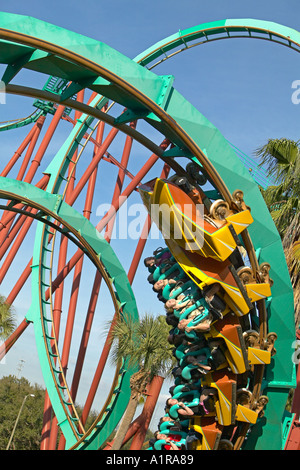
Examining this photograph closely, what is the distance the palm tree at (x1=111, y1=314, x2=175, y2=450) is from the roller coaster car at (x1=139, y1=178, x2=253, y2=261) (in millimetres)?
3430

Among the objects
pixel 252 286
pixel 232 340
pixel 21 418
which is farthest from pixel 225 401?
pixel 21 418

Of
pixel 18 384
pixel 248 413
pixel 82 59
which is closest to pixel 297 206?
pixel 248 413

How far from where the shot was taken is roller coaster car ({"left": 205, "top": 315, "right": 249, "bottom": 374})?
627cm

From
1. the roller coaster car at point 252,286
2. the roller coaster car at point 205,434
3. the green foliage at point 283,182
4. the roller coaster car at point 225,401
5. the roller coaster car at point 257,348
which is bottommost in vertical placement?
the roller coaster car at point 205,434

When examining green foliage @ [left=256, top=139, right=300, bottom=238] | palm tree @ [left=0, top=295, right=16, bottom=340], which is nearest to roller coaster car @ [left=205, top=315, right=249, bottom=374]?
green foliage @ [left=256, top=139, right=300, bottom=238]

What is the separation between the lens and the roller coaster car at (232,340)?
20.6 feet

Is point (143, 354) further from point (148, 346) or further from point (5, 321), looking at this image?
point (5, 321)

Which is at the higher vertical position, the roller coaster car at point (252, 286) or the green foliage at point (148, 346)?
the roller coaster car at point (252, 286)

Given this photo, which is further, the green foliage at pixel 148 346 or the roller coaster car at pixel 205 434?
the green foliage at pixel 148 346

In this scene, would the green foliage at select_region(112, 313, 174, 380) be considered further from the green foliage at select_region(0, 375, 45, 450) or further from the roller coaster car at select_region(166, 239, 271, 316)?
the green foliage at select_region(0, 375, 45, 450)

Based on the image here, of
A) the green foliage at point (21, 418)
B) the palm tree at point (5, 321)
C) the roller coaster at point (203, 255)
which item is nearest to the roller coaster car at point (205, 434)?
the roller coaster at point (203, 255)

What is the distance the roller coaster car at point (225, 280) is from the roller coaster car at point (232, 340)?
0.15 meters

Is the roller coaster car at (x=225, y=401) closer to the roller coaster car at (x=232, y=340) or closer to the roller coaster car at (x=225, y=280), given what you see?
the roller coaster car at (x=232, y=340)

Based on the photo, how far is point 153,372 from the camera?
9.56 meters
